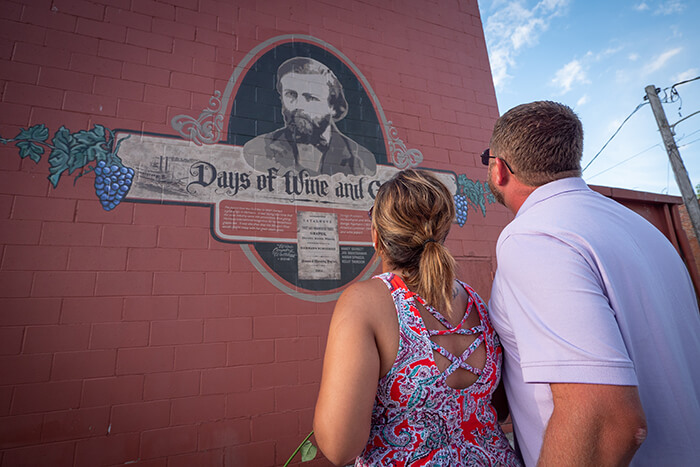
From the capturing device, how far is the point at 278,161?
10.4ft

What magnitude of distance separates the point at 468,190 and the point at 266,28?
2.59 m

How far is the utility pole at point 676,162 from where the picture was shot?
6.94 metres

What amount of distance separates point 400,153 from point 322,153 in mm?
842

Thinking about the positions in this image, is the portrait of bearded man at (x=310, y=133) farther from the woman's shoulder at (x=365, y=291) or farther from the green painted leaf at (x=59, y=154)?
the woman's shoulder at (x=365, y=291)

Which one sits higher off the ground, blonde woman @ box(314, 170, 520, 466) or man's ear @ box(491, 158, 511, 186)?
man's ear @ box(491, 158, 511, 186)

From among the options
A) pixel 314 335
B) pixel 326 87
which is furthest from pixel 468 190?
pixel 314 335

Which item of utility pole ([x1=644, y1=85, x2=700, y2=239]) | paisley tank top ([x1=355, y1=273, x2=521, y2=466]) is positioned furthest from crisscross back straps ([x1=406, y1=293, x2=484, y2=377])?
utility pole ([x1=644, y1=85, x2=700, y2=239])

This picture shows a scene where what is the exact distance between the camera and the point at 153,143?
2.84 m

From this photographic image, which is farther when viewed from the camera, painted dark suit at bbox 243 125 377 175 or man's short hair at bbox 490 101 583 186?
painted dark suit at bbox 243 125 377 175

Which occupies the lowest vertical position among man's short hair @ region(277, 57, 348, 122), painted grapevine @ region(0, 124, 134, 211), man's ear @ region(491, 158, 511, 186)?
man's ear @ region(491, 158, 511, 186)

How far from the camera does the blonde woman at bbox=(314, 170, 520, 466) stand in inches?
36.4

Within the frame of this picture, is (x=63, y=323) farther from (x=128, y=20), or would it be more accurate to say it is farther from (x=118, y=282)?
(x=128, y=20)

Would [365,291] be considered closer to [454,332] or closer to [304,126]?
[454,332]

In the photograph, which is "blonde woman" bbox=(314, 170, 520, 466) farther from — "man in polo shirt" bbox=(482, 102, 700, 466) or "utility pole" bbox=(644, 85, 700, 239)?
"utility pole" bbox=(644, 85, 700, 239)
